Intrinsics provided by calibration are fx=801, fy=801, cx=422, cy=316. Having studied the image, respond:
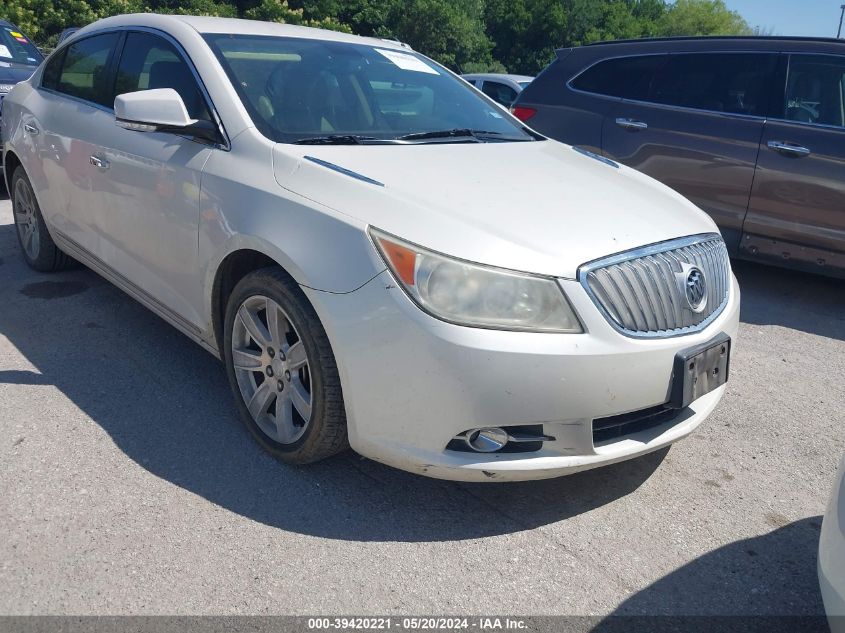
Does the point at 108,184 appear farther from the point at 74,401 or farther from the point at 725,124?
the point at 725,124

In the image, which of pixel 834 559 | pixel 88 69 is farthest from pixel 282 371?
pixel 88 69

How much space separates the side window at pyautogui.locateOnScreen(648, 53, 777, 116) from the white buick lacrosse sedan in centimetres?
227

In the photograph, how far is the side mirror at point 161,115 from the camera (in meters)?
3.30

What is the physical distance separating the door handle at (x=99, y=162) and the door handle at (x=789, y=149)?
4.18 meters

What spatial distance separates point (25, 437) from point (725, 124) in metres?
4.80

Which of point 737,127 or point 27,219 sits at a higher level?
point 737,127

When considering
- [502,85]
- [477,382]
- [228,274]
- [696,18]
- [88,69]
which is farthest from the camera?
[696,18]

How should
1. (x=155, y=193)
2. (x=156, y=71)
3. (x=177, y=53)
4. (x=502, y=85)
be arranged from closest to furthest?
(x=155, y=193)
(x=177, y=53)
(x=156, y=71)
(x=502, y=85)

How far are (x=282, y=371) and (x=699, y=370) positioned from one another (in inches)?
60.2

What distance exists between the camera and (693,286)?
114 inches

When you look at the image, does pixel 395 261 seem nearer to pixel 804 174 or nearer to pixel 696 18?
pixel 804 174

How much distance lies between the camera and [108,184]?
402 centimetres

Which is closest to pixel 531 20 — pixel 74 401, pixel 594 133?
pixel 594 133

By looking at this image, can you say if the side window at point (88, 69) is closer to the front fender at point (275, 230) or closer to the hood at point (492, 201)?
the front fender at point (275, 230)
